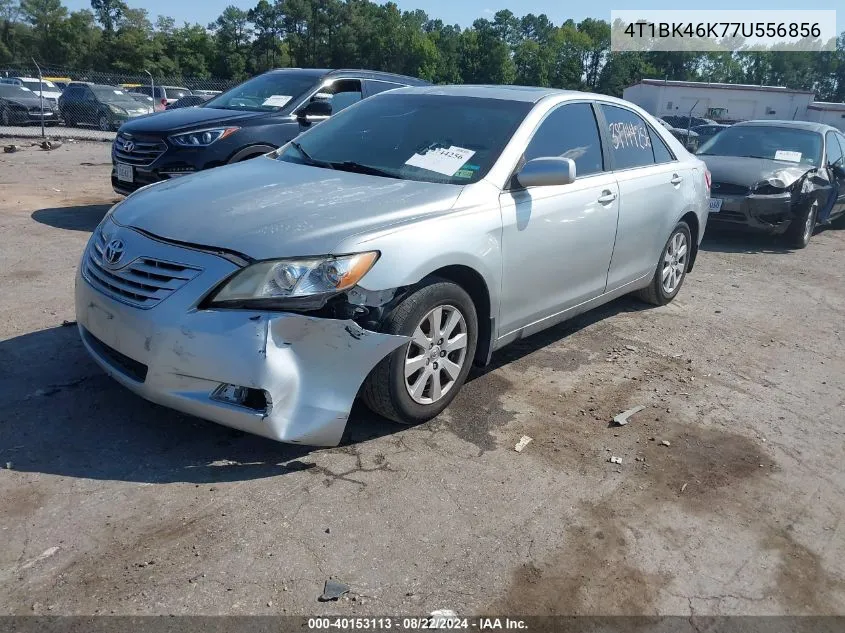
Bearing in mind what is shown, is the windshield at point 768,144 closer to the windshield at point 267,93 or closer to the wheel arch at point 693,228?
the wheel arch at point 693,228

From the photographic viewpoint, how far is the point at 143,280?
10.7ft

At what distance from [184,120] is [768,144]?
7694 millimetres

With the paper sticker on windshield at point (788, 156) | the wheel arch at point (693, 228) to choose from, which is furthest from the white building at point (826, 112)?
the wheel arch at point (693, 228)

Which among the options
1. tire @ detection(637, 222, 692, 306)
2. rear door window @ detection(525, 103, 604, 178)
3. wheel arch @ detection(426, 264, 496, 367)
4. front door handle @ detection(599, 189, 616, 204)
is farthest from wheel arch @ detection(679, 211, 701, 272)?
wheel arch @ detection(426, 264, 496, 367)

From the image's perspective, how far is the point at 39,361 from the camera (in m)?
4.21

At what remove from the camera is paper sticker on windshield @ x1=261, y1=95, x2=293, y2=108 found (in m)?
8.15

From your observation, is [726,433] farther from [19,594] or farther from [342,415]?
[19,594]

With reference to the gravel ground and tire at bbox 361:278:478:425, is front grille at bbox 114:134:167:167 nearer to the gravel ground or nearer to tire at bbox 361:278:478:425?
the gravel ground

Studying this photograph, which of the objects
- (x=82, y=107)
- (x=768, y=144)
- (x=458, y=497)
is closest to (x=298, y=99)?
(x=458, y=497)

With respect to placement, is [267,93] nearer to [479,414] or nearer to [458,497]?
[479,414]

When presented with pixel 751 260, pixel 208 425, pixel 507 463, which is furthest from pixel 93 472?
pixel 751 260

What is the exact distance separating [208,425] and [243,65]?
83.3m

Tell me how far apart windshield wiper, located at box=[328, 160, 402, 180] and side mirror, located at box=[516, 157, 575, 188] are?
70 cm

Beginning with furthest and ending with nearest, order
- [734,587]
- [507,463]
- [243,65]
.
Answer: [243,65]
[507,463]
[734,587]
